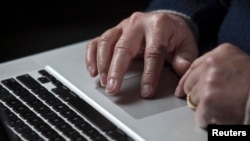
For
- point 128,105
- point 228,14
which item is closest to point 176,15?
point 228,14

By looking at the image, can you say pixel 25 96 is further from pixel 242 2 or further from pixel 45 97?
pixel 242 2

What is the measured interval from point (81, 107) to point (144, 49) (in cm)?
17

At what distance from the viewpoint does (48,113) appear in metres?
0.85

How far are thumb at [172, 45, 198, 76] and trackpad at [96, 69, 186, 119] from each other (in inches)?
0.8

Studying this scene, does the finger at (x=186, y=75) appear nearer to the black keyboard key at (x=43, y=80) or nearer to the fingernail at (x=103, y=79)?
the fingernail at (x=103, y=79)

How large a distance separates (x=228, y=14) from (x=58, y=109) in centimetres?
40

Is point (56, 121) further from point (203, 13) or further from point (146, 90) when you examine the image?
point (203, 13)

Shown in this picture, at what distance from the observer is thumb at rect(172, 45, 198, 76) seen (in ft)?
3.03

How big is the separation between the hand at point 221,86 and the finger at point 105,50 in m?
0.16

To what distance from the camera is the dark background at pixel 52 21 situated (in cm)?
130

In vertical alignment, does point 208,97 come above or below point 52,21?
above

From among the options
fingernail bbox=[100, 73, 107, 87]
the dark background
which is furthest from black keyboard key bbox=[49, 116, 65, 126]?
the dark background

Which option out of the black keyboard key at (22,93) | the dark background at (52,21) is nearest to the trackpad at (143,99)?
the black keyboard key at (22,93)

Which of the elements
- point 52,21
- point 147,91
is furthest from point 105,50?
point 52,21
